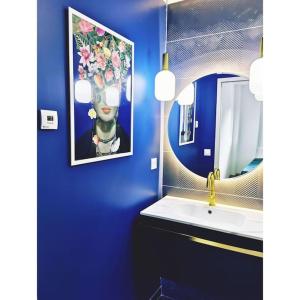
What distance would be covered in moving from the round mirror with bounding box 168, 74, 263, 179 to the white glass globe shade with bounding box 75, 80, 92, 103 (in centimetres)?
106

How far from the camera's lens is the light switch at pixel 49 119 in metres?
1.05

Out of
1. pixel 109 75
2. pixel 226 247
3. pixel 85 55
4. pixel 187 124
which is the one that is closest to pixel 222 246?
pixel 226 247

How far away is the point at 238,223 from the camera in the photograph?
5.94ft

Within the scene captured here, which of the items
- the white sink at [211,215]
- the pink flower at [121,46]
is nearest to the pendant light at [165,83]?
the pink flower at [121,46]

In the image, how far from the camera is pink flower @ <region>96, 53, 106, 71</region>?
1357 mm

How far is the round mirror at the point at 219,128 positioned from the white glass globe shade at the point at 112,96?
789mm

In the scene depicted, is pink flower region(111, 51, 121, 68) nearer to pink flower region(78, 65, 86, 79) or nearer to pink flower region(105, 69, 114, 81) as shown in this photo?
pink flower region(105, 69, 114, 81)

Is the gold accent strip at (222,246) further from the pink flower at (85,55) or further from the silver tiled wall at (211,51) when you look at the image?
the pink flower at (85,55)
